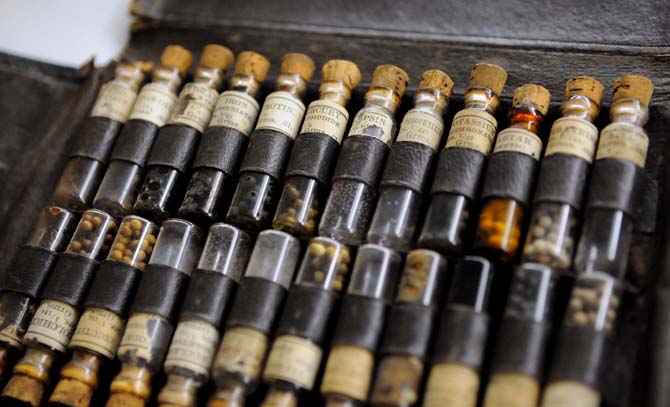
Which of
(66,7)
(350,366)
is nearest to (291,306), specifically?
(350,366)

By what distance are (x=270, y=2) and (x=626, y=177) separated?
0.81m

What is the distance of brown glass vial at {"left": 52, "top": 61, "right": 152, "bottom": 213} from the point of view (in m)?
1.29

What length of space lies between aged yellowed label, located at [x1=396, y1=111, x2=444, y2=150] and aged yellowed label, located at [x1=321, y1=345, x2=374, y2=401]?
33 centimetres

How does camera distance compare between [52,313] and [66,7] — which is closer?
[52,313]

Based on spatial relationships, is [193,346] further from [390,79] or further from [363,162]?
[390,79]

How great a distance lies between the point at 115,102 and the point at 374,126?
1.56 ft

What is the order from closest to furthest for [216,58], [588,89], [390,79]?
[588,89] → [390,79] → [216,58]

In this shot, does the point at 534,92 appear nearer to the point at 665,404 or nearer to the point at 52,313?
the point at 665,404

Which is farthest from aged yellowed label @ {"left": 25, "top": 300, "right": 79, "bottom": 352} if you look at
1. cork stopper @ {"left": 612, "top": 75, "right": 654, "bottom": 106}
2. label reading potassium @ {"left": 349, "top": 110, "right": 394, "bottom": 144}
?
cork stopper @ {"left": 612, "top": 75, "right": 654, "bottom": 106}

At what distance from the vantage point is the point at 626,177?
1.06 metres

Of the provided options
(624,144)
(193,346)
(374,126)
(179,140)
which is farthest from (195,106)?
(624,144)

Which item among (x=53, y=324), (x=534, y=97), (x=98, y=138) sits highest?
(x=534, y=97)

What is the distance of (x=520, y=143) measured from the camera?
1124mm

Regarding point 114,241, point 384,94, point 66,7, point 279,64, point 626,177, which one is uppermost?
point 66,7
